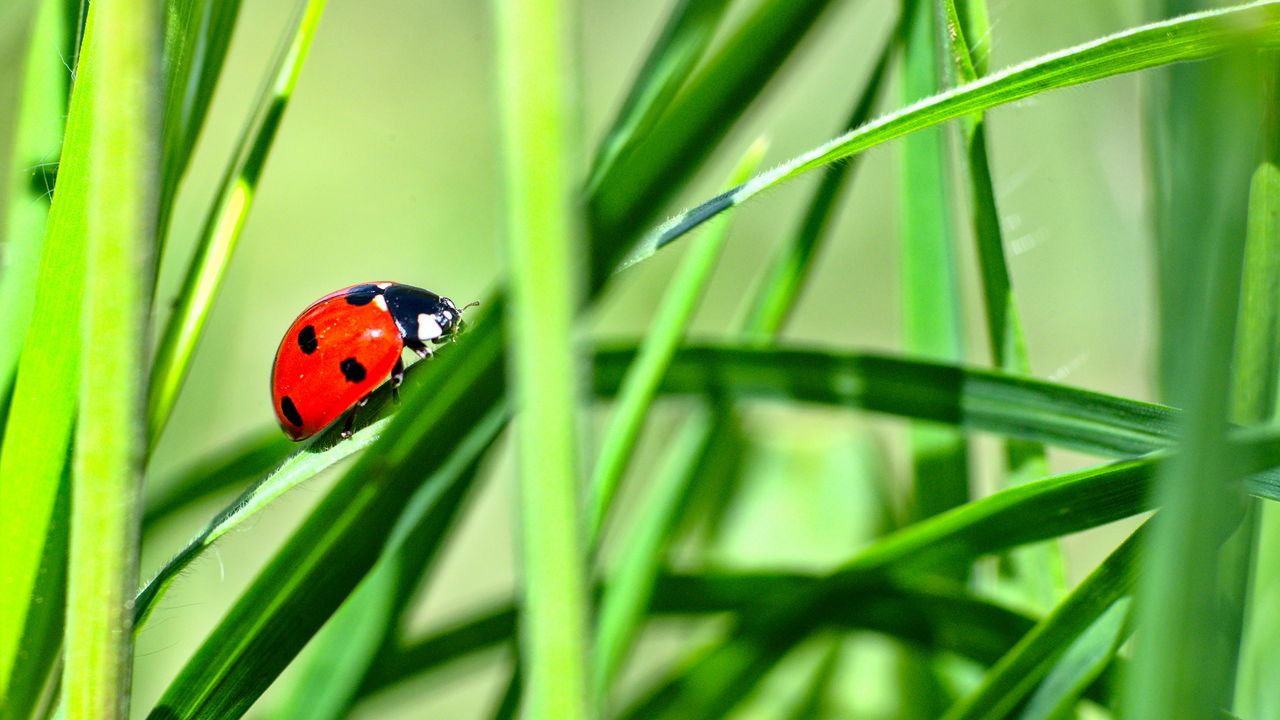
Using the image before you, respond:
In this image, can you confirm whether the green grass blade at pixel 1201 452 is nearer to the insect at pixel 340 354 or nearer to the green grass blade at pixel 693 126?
the green grass blade at pixel 693 126

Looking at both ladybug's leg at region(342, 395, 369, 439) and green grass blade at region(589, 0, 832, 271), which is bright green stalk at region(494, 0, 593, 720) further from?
ladybug's leg at region(342, 395, 369, 439)

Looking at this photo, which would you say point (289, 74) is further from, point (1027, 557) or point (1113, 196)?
point (1113, 196)

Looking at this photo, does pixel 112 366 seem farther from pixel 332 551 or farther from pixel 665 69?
pixel 665 69

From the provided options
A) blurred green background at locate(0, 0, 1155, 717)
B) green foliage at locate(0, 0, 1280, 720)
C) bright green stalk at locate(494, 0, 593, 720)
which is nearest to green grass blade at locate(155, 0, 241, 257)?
green foliage at locate(0, 0, 1280, 720)

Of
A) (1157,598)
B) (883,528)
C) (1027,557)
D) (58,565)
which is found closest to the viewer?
(1157,598)

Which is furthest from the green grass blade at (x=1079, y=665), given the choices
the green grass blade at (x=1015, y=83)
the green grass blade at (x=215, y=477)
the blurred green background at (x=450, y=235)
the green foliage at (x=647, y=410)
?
the blurred green background at (x=450, y=235)

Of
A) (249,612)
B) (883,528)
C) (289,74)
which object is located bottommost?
(883,528)

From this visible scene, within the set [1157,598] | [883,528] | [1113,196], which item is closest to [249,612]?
[1157,598]

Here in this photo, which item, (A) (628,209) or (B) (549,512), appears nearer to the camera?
(B) (549,512)
